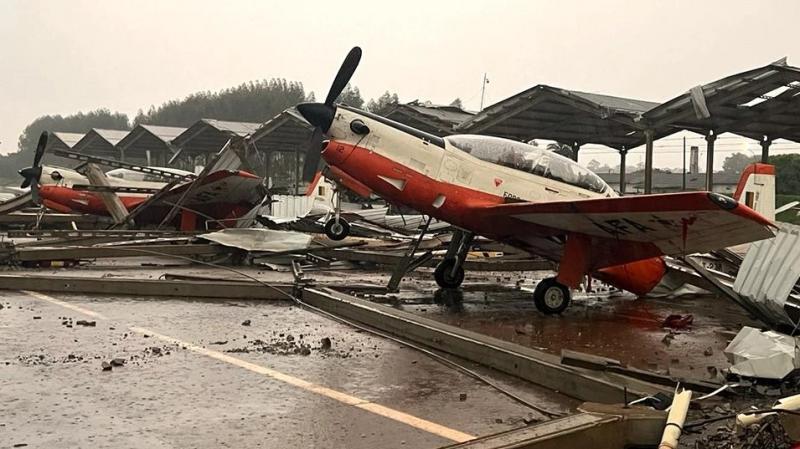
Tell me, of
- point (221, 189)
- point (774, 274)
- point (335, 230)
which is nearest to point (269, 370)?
point (774, 274)

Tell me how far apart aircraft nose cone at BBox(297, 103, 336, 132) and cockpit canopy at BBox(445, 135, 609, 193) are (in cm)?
167

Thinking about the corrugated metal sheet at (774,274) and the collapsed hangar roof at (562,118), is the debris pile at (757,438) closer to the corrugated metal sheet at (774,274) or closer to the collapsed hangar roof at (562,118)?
the corrugated metal sheet at (774,274)

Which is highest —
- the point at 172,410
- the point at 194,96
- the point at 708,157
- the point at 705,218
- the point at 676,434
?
the point at 194,96

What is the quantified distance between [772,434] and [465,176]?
6.33 meters

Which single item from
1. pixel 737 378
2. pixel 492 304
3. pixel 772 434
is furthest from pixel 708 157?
pixel 772 434

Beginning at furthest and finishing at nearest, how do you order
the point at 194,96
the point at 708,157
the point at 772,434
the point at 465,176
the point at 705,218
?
the point at 194,96 → the point at 708,157 → the point at 465,176 → the point at 705,218 → the point at 772,434

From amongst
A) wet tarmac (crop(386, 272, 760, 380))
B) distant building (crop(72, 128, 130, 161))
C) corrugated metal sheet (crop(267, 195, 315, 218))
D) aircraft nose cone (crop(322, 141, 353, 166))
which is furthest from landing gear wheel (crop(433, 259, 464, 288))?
distant building (crop(72, 128, 130, 161))

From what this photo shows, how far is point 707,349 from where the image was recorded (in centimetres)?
688

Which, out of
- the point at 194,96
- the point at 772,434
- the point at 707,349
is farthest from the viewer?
the point at 194,96

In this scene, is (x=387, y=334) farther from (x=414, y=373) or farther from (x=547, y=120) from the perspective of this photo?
(x=547, y=120)

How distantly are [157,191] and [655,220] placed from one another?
15.6m

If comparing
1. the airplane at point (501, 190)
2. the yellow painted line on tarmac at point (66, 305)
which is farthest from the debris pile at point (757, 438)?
the yellow painted line on tarmac at point (66, 305)

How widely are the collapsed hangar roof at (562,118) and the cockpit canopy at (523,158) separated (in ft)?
39.4

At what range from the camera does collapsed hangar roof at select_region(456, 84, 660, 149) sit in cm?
2170
